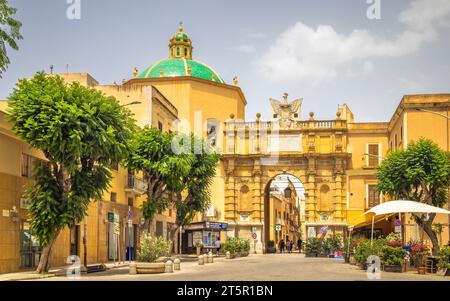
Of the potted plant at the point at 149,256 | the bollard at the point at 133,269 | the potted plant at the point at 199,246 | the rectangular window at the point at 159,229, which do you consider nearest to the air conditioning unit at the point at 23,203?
the potted plant at the point at 149,256

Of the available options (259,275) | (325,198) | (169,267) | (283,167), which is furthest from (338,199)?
(259,275)

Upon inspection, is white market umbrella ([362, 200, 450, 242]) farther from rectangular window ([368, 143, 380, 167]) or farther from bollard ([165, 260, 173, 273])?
rectangular window ([368, 143, 380, 167])

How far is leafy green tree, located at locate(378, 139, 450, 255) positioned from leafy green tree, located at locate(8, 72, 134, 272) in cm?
1866

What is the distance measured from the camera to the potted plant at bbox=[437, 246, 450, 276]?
1129 inches

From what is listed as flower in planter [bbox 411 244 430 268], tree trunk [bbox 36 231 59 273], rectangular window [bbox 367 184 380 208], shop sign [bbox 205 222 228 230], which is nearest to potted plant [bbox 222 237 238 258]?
shop sign [bbox 205 222 228 230]

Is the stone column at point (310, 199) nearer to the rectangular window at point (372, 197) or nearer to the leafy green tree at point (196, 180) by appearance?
the rectangular window at point (372, 197)

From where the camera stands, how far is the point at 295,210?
5182 inches

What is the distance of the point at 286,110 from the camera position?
2707 inches

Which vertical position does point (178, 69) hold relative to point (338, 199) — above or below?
above

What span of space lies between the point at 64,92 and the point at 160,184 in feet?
52.0

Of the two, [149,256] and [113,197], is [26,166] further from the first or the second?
[113,197]

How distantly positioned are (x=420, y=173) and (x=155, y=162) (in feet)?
51.3
